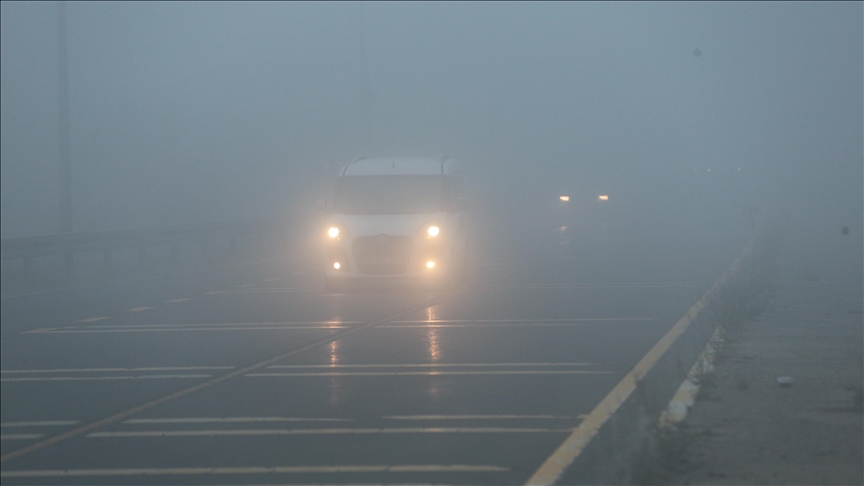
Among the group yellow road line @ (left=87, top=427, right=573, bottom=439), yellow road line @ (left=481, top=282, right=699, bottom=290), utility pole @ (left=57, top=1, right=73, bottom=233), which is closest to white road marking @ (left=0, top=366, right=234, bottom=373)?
yellow road line @ (left=87, top=427, right=573, bottom=439)

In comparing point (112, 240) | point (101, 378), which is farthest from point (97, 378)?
point (112, 240)

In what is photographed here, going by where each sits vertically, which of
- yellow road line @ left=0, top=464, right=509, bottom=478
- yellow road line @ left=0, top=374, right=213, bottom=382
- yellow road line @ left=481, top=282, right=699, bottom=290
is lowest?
yellow road line @ left=0, top=464, right=509, bottom=478

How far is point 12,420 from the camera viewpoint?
9.19m

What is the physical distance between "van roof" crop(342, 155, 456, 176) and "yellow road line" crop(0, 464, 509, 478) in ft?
46.0

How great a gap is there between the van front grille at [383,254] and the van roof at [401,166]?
1.64 meters

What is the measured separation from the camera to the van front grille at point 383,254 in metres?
20.0

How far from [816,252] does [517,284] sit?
10897 millimetres

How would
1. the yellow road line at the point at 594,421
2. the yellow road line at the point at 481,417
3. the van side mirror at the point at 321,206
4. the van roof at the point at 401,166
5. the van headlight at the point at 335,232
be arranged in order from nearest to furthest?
1. the yellow road line at the point at 594,421
2. the yellow road line at the point at 481,417
3. the van headlight at the point at 335,232
4. the van side mirror at the point at 321,206
5. the van roof at the point at 401,166

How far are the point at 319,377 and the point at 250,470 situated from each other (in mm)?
3746

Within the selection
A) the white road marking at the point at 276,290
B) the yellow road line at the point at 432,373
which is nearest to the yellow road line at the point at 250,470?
the yellow road line at the point at 432,373

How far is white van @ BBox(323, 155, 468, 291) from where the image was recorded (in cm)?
2003

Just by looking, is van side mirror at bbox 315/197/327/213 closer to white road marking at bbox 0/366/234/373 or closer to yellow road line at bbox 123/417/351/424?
white road marking at bbox 0/366/234/373

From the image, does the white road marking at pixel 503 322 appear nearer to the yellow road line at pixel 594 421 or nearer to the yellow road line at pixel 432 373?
the yellow road line at pixel 594 421

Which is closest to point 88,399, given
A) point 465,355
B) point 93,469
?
point 93,469
